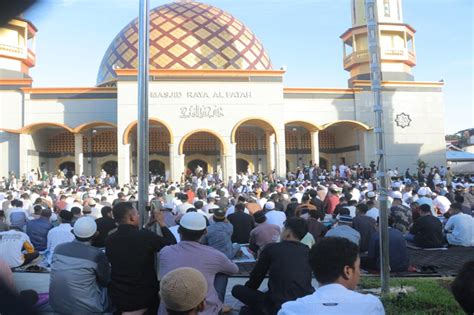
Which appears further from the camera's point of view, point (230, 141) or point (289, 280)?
point (230, 141)

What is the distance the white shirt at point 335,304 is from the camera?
2.11 meters

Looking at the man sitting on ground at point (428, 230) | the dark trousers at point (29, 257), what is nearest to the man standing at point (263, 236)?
the man sitting on ground at point (428, 230)

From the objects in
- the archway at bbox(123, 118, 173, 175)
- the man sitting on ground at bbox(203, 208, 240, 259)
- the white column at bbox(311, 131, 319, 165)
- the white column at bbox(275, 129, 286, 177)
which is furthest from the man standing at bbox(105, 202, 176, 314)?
the archway at bbox(123, 118, 173, 175)

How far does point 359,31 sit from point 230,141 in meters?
12.2

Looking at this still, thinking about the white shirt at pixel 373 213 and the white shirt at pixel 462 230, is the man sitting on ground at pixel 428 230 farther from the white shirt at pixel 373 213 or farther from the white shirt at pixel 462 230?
the white shirt at pixel 373 213

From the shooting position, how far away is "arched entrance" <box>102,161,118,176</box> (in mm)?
27812

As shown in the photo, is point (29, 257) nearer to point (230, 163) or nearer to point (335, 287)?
point (335, 287)

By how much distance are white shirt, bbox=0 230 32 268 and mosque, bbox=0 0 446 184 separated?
1735cm

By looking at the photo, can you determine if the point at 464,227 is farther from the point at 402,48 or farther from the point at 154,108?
the point at 402,48

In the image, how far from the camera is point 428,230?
8.06 metres

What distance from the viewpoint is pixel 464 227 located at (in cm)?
822

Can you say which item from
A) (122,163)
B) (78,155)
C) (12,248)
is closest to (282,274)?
(12,248)

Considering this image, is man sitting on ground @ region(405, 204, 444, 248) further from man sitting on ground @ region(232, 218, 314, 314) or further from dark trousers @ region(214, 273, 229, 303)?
dark trousers @ region(214, 273, 229, 303)

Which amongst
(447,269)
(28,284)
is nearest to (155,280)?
(28,284)
